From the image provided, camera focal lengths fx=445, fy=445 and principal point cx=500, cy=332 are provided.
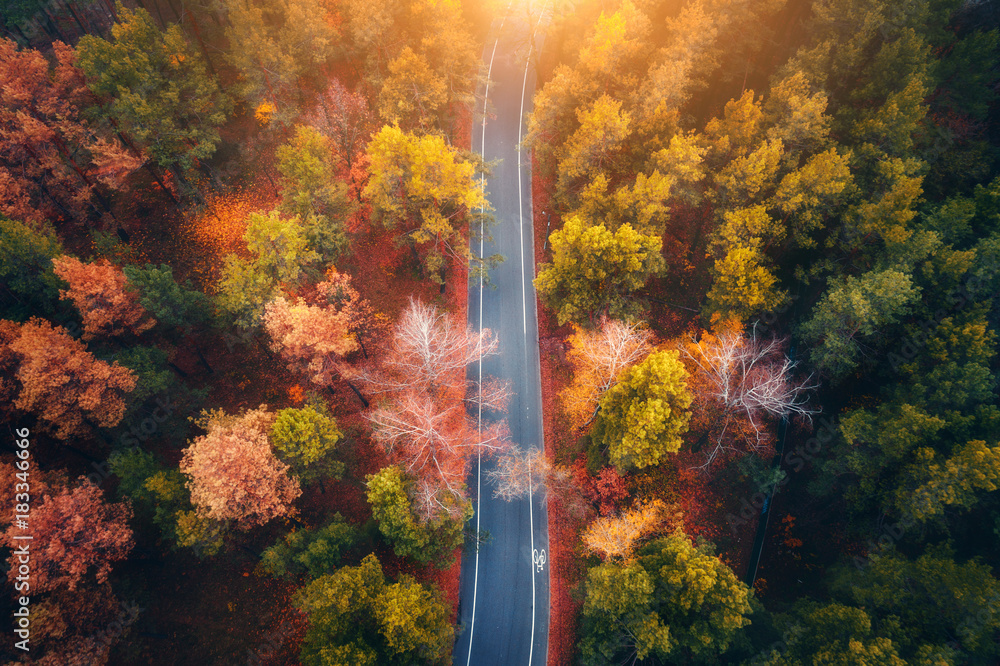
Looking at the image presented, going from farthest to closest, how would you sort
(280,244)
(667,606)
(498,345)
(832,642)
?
(498,345) < (280,244) < (667,606) < (832,642)

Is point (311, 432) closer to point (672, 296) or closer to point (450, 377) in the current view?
point (450, 377)

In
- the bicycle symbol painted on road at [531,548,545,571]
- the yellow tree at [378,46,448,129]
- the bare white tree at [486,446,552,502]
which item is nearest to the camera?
the bicycle symbol painted on road at [531,548,545,571]

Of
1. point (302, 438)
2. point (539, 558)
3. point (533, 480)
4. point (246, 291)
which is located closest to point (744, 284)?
point (533, 480)

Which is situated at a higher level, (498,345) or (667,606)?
(498,345)

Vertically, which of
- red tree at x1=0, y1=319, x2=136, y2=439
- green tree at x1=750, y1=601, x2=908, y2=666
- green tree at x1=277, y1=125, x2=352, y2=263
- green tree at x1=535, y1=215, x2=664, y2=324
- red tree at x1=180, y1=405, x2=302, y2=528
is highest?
green tree at x1=277, y1=125, x2=352, y2=263

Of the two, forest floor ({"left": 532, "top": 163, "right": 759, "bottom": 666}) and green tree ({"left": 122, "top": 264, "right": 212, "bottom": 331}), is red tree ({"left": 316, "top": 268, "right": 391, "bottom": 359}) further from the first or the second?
forest floor ({"left": 532, "top": 163, "right": 759, "bottom": 666})

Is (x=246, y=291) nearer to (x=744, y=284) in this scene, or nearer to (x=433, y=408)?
(x=433, y=408)

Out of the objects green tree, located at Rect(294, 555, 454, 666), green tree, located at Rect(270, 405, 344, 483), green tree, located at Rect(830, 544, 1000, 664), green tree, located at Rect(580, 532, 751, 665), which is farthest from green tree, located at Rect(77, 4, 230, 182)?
green tree, located at Rect(830, 544, 1000, 664)
